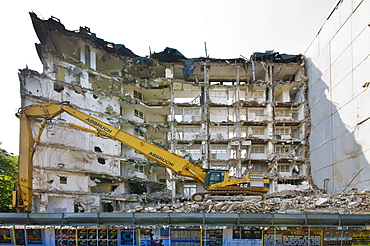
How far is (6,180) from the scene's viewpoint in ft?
102

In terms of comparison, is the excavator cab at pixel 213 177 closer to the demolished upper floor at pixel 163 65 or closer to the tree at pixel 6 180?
the demolished upper floor at pixel 163 65

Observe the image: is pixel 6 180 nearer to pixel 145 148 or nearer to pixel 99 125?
pixel 99 125

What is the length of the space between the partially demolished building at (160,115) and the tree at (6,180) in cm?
523

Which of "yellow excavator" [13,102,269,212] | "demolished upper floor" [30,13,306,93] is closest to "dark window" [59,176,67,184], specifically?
"yellow excavator" [13,102,269,212]

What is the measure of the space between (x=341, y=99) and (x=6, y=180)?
37861 mm

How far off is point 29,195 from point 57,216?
9609 millimetres

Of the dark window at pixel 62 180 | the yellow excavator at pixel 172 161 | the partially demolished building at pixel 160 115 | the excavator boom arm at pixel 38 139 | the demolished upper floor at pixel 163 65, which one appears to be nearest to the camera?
the excavator boom arm at pixel 38 139

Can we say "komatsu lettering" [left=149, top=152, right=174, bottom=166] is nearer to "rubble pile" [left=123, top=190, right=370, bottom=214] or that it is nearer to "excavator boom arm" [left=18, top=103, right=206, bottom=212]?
"excavator boom arm" [left=18, top=103, right=206, bottom=212]

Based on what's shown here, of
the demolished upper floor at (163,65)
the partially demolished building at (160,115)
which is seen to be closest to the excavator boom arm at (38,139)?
the partially demolished building at (160,115)

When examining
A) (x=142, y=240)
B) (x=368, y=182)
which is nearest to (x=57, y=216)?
(x=142, y=240)

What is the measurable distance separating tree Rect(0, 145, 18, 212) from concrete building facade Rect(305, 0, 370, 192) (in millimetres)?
35622

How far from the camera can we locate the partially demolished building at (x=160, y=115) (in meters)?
32.5

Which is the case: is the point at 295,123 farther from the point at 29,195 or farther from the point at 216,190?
the point at 29,195

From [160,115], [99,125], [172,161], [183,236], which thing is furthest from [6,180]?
[183,236]
